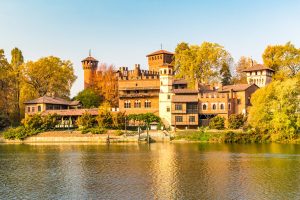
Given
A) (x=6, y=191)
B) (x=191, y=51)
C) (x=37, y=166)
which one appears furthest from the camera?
(x=191, y=51)

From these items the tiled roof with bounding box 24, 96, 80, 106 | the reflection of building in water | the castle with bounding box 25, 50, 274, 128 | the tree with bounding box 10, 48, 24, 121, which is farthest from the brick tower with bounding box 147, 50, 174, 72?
the reflection of building in water

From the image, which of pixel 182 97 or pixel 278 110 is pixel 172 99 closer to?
pixel 182 97

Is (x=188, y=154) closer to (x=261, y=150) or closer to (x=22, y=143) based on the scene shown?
(x=261, y=150)

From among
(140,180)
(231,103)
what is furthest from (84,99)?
(140,180)

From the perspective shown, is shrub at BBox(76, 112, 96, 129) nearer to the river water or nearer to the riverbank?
the riverbank

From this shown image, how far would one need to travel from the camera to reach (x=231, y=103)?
68.4 meters

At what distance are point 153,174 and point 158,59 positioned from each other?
57.7 meters

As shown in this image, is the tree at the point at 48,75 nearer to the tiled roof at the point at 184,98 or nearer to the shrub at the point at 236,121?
the tiled roof at the point at 184,98

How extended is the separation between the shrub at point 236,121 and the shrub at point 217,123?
121cm

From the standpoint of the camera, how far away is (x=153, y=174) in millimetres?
33125

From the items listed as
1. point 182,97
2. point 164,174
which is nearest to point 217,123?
point 182,97

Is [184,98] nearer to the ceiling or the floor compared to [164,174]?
nearer to the ceiling

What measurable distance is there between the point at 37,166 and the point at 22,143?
26505 millimetres

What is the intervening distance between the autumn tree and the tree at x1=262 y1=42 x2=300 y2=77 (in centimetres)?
2909
